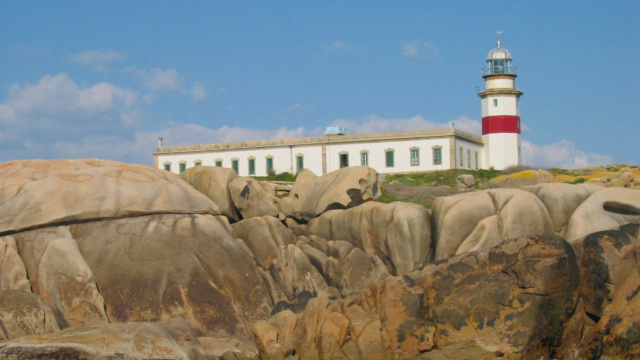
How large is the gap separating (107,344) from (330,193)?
14450 mm

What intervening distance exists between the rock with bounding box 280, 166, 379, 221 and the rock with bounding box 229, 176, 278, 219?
1.74m

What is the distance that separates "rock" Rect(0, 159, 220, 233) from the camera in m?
22.3

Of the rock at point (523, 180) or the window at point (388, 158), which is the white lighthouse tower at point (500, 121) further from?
the rock at point (523, 180)

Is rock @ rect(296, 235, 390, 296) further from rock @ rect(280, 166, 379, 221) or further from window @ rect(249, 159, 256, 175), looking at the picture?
window @ rect(249, 159, 256, 175)

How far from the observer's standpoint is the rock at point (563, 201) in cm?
2350

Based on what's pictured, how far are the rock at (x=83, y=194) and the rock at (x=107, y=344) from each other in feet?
22.9

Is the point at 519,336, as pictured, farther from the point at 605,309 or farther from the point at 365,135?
the point at 365,135

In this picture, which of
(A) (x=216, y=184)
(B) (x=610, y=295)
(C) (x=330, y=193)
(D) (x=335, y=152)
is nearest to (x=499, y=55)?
(D) (x=335, y=152)

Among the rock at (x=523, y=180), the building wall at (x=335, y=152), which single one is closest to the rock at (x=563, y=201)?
the rock at (x=523, y=180)

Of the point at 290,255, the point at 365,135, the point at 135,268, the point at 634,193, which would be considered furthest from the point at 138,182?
the point at 365,135

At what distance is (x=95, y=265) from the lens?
21891 mm

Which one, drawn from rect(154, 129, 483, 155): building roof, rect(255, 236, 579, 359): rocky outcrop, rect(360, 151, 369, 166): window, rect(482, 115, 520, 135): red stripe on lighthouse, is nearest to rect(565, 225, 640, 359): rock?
rect(255, 236, 579, 359): rocky outcrop

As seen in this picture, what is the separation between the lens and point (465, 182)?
44.6 m

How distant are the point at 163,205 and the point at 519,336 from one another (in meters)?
12.0
